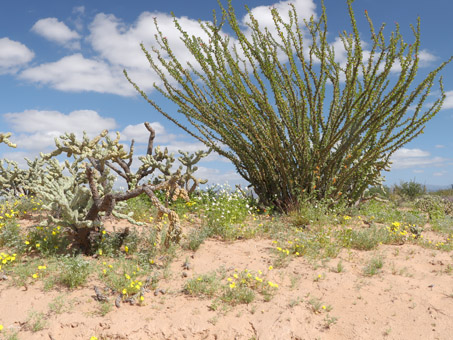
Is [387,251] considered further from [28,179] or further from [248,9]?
[28,179]

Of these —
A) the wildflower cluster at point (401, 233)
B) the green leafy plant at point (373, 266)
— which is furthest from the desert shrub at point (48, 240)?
the wildflower cluster at point (401, 233)

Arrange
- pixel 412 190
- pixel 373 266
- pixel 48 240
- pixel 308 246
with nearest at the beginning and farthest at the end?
pixel 373 266 → pixel 48 240 → pixel 308 246 → pixel 412 190

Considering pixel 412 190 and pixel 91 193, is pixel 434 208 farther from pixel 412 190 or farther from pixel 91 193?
pixel 91 193

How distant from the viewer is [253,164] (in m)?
7.56

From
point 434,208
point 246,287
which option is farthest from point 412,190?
point 246,287

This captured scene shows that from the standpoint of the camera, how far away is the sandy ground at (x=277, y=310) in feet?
11.4

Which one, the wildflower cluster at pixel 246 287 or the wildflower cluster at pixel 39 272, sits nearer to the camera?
the wildflower cluster at pixel 246 287

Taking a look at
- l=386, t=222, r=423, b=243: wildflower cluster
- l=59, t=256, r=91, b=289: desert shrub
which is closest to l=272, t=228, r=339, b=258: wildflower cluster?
l=386, t=222, r=423, b=243: wildflower cluster

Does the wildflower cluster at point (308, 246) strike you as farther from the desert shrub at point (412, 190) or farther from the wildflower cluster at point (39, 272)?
the desert shrub at point (412, 190)

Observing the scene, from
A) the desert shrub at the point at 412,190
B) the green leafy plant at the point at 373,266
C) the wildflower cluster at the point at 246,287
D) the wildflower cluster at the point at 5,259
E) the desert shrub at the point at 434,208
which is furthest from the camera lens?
the desert shrub at the point at 412,190

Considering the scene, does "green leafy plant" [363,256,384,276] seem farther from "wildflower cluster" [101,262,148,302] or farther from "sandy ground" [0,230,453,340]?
"wildflower cluster" [101,262,148,302]

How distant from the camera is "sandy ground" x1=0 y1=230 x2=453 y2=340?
348cm

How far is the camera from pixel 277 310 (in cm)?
375

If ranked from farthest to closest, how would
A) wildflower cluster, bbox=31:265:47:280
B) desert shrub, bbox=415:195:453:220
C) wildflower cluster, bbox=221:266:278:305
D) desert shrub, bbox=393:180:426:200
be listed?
desert shrub, bbox=393:180:426:200
desert shrub, bbox=415:195:453:220
wildflower cluster, bbox=31:265:47:280
wildflower cluster, bbox=221:266:278:305
